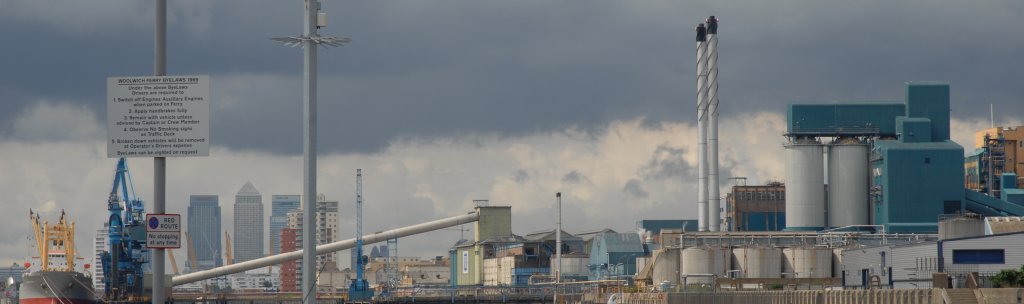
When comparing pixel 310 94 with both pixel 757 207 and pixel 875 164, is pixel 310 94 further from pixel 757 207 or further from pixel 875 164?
pixel 757 207

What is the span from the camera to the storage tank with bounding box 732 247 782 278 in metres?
140

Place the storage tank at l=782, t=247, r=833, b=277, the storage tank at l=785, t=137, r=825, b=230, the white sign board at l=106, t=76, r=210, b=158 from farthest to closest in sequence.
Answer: the storage tank at l=785, t=137, r=825, b=230 < the storage tank at l=782, t=247, r=833, b=277 < the white sign board at l=106, t=76, r=210, b=158

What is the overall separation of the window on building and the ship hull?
10783cm

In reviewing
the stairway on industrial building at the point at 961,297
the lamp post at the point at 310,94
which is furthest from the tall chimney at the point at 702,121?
the lamp post at the point at 310,94

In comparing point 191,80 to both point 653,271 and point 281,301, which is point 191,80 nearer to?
point 653,271

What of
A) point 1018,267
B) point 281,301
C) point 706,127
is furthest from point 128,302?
point 1018,267

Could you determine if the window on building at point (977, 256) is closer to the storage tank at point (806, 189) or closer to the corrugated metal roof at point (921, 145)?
the corrugated metal roof at point (921, 145)

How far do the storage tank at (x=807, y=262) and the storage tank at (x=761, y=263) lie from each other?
0.82 meters

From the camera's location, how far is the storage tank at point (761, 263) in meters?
140

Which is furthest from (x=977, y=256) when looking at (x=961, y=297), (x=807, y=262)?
(x=807, y=262)

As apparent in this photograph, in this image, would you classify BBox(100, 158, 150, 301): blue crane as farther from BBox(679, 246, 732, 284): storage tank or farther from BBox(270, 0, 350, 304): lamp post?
BBox(270, 0, 350, 304): lamp post

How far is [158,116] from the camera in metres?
39.7

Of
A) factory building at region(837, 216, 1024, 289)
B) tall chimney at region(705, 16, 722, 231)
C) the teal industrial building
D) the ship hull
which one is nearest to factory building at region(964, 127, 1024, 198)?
the teal industrial building

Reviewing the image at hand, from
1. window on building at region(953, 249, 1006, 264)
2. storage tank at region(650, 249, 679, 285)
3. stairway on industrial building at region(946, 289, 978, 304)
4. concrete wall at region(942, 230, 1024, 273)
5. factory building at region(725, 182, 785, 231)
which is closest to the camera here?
stairway on industrial building at region(946, 289, 978, 304)
